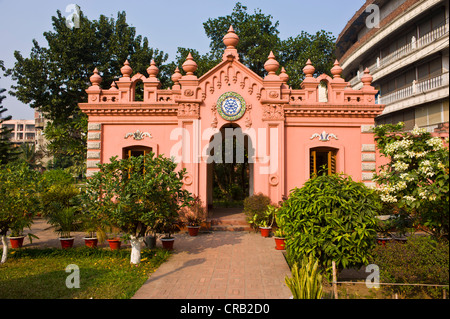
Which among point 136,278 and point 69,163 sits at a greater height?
point 69,163

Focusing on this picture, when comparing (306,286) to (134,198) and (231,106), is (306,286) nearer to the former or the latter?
(134,198)

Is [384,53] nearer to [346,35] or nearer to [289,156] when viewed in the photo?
[346,35]

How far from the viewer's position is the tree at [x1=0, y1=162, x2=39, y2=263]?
7492 millimetres

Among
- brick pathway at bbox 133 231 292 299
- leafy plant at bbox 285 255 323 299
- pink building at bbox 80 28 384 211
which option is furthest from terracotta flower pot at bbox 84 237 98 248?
leafy plant at bbox 285 255 323 299

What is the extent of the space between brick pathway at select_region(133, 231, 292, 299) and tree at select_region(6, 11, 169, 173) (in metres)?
11.8

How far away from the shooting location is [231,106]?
1125cm

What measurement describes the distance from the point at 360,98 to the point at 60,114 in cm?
1686

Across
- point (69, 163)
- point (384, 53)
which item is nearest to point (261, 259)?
point (384, 53)

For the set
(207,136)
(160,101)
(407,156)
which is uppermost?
(160,101)

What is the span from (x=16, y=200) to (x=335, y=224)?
764 cm

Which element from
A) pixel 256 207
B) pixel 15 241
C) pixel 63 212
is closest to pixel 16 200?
pixel 63 212

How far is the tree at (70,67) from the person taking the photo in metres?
17.3

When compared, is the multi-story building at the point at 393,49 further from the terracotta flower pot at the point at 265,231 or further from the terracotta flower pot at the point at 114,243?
the terracotta flower pot at the point at 114,243

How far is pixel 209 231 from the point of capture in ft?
35.4
